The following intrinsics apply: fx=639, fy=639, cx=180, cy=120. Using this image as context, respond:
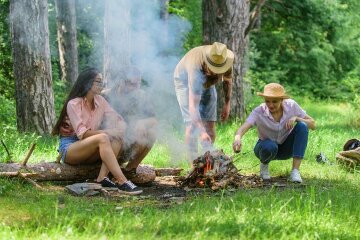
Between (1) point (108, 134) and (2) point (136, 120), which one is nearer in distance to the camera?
(1) point (108, 134)

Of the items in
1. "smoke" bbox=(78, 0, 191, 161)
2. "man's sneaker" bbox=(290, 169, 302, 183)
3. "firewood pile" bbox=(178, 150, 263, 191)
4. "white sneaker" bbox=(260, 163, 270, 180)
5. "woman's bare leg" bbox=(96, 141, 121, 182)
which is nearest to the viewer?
"woman's bare leg" bbox=(96, 141, 121, 182)

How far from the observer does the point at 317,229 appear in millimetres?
4781

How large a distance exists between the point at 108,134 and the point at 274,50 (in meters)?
21.9

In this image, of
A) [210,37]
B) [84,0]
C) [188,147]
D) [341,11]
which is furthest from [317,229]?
[341,11]

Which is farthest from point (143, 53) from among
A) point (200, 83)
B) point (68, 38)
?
point (68, 38)

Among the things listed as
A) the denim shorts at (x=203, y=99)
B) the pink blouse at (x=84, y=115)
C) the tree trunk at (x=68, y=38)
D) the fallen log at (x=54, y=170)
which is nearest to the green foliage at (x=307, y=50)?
the tree trunk at (x=68, y=38)

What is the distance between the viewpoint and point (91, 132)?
6.68m

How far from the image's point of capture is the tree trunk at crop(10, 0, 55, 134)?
10.2 metres

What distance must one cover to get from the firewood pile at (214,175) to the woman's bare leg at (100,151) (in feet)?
2.64

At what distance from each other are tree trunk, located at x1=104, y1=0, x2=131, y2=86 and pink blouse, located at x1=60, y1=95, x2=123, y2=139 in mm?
3097

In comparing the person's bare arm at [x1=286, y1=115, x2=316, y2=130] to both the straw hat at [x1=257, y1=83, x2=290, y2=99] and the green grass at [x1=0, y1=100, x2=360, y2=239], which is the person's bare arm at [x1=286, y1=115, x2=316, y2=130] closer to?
the straw hat at [x1=257, y1=83, x2=290, y2=99]

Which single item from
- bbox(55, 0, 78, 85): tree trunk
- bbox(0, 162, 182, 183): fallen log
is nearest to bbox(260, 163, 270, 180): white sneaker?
bbox(0, 162, 182, 183): fallen log

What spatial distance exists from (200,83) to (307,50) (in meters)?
20.4

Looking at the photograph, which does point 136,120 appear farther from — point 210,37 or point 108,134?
point 210,37
